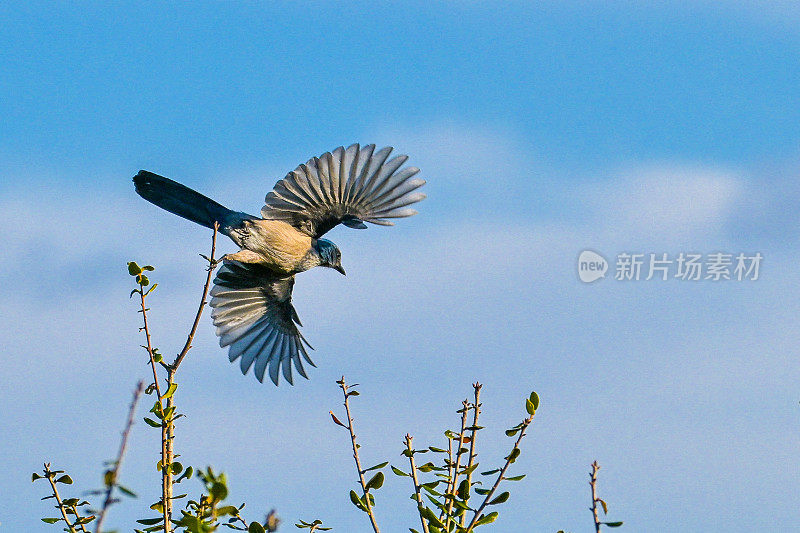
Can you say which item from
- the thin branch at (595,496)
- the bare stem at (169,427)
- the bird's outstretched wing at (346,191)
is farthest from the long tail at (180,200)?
the thin branch at (595,496)

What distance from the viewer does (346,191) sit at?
23.4ft

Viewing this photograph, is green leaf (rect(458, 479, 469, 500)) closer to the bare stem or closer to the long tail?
the bare stem

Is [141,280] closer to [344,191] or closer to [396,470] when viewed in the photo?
[396,470]

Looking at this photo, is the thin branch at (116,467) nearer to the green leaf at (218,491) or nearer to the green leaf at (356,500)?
the green leaf at (218,491)

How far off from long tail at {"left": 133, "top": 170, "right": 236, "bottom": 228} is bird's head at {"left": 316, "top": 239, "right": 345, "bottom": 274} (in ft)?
2.48

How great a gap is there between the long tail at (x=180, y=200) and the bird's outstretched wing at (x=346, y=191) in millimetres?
344

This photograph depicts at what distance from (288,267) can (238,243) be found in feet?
1.88

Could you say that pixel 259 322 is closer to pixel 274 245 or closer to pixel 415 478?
pixel 274 245

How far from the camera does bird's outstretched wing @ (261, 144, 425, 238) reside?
6922 millimetres

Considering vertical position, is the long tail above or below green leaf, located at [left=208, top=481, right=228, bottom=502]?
above

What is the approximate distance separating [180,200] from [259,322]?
1.69 meters

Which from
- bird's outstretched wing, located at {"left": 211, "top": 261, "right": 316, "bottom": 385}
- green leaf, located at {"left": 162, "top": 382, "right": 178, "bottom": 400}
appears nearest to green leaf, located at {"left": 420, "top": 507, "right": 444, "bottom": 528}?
green leaf, located at {"left": 162, "top": 382, "right": 178, "bottom": 400}

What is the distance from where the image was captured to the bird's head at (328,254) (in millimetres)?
7294

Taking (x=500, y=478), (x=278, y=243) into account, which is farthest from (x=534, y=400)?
(x=278, y=243)
